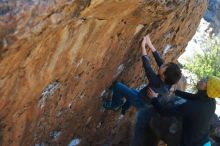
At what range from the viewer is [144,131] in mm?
7918

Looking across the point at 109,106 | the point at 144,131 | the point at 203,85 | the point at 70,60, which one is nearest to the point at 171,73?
the point at 203,85

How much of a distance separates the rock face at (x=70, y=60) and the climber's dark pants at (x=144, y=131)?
0.80 meters

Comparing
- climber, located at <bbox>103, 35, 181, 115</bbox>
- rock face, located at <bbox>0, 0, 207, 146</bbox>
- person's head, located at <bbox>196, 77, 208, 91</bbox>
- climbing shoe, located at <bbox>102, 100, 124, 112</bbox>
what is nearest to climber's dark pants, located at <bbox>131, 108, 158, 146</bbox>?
climber, located at <bbox>103, 35, 181, 115</bbox>

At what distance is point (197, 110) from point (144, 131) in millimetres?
1323

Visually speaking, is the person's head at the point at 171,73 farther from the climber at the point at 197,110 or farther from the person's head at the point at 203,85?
the person's head at the point at 203,85

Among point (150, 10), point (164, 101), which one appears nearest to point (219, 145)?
point (164, 101)

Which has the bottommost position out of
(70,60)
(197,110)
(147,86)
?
(147,86)

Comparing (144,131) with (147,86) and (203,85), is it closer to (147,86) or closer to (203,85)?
(147,86)

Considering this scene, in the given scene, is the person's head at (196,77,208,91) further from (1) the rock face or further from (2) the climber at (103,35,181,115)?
(1) the rock face

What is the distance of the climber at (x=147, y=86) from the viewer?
23.8 ft

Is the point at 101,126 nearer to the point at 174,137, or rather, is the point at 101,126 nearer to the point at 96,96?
the point at 96,96

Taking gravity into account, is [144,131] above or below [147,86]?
below

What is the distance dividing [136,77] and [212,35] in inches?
1128

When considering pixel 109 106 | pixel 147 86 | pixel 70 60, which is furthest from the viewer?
pixel 109 106
